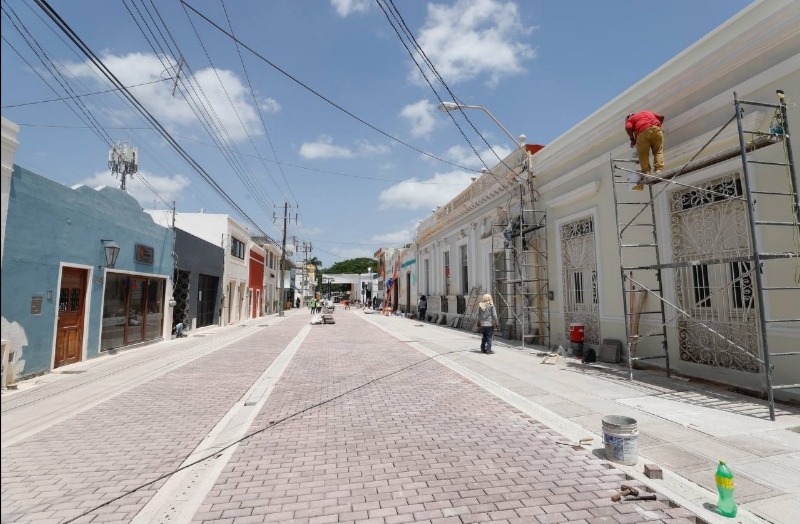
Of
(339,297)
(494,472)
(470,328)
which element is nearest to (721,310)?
(494,472)

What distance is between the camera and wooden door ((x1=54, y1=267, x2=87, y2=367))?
1041 centimetres

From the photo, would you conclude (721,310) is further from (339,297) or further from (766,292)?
(339,297)

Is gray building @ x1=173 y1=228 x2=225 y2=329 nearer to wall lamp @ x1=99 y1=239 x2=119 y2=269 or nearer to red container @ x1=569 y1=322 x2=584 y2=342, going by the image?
wall lamp @ x1=99 y1=239 x2=119 y2=269

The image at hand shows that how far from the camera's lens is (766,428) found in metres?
5.55

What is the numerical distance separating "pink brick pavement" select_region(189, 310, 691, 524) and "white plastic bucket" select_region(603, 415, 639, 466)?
23cm

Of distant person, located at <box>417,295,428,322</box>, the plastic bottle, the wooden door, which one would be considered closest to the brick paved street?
the plastic bottle

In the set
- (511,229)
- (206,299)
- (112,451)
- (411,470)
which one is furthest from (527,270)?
(206,299)

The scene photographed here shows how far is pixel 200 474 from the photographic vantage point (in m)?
4.44

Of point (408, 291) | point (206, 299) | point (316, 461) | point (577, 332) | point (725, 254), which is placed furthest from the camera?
point (408, 291)

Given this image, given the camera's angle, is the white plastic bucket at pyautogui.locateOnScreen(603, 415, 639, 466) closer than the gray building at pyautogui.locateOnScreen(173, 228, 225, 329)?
Yes

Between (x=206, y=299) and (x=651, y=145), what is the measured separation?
66.0 feet

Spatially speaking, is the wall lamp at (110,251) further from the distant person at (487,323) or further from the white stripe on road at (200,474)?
the distant person at (487,323)

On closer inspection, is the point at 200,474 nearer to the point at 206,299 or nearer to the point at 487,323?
the point at 487,323

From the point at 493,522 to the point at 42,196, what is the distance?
1071cm
